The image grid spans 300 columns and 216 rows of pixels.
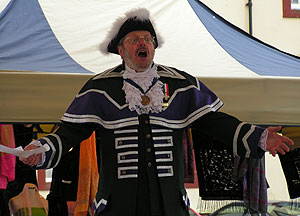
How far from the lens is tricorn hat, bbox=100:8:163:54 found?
290 centimetres

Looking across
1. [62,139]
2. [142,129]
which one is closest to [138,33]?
[142,129]

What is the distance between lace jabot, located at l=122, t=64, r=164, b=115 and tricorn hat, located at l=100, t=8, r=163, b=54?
171 millimetres

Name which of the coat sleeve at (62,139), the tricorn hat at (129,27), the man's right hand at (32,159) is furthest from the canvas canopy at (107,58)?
the man's right hand at (32,159)

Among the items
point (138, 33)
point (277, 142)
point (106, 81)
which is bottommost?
point (277, 142)

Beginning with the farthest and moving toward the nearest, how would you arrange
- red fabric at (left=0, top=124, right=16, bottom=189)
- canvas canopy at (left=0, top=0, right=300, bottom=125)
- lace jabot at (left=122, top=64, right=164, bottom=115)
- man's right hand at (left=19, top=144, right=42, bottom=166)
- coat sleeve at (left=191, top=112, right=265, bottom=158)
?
red fabric at (left=0, top=124, right=16, bottom=189), canvas canopy at (left=0, top=0, right=300, bottom=125), lace jabot at (left=122, top=64, right=164, bottom=115), coat sleeve at (left=191, top=112, right=265, bottom=158), man's right hand at (left=19, top=144, right=42, bottom=166)

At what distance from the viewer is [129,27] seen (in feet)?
9.53

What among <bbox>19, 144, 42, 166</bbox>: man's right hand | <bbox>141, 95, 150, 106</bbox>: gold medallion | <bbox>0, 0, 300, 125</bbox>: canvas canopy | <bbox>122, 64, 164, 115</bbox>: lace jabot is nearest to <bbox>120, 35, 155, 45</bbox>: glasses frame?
<bbox>122, 64, 164, 115</bbox>: lace jabot

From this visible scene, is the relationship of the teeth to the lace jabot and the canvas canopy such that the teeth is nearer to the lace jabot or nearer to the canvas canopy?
the lace jabot

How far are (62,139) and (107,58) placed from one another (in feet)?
4.46

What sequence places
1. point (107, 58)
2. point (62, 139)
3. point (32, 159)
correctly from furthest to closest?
point (107, 58) < point (62, 139) < point (32, 159)

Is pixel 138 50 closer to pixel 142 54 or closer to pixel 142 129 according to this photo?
pixel 142 54

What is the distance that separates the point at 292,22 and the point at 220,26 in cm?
490

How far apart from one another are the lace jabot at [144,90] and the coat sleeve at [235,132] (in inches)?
9.2

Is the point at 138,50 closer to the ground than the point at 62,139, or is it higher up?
higher up
